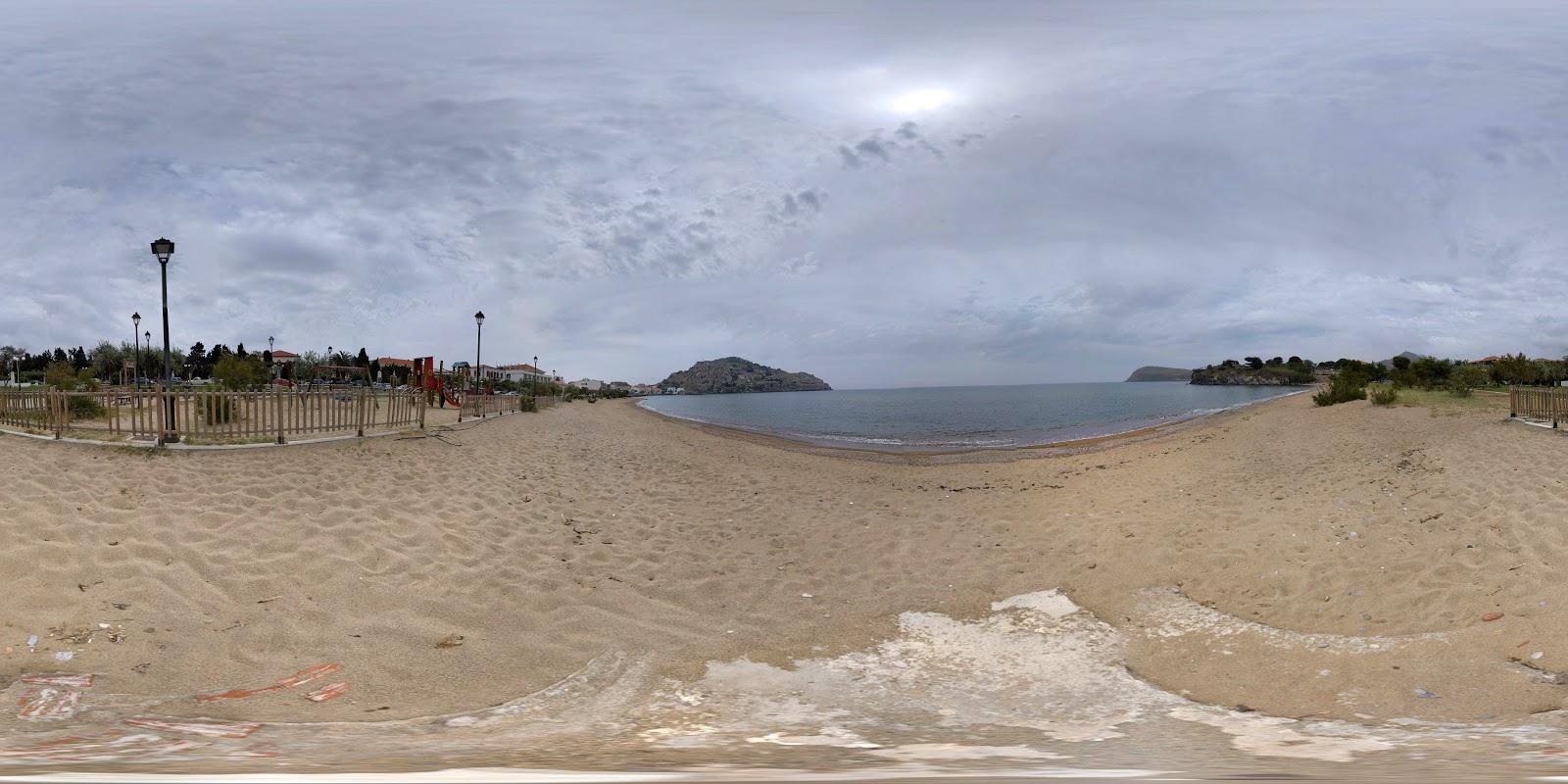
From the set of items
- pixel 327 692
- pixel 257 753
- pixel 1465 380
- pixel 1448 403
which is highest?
pixel 1465 380

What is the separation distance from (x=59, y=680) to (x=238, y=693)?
1.06m

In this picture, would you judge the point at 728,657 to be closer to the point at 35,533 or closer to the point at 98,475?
the point at 35,533

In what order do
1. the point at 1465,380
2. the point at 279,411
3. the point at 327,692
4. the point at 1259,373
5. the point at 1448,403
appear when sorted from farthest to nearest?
1. the point at 1259,373
2. the point at 1465,380
3. the point at 1448,403
4. the point at 279,411
5. the point at 327,692

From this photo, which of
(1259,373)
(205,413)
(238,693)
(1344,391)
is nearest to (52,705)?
(238,693)

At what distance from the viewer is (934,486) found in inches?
542

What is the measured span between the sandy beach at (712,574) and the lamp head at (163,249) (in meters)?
3.58

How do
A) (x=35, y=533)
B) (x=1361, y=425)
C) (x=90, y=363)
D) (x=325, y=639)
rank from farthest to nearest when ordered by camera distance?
(x=90, y=363) → (x=1361, y=425) → (x=35, y=533) → (x=325, y=639)

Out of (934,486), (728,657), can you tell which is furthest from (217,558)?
(934,486)

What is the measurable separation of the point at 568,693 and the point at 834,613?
2769 millimetres

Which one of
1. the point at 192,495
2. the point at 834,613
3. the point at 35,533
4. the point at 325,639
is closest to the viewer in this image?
the point at 325,639

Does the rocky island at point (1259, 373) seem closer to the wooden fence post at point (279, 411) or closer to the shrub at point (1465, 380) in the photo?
the shrub at point (1465, 380)

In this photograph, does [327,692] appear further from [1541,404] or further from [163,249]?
[1541,404]

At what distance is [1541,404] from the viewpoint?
44.1ft

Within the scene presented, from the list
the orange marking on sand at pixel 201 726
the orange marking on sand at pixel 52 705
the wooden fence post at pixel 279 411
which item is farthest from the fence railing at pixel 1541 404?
the wooden fence post at pixel 279 411
